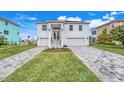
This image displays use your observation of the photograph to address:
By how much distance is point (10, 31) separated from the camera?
3722 centimetres

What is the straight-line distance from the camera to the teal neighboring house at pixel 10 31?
3422cm

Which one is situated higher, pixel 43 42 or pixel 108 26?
pixel 108 26

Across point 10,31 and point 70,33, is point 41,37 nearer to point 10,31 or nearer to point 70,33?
point 70,33

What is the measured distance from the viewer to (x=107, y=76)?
297 inches

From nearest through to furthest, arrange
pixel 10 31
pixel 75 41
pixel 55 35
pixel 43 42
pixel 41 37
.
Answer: pixel 55 35 < pixel 41 37 < pixel 43 42 < pixel 75 41 < pixel 10 31

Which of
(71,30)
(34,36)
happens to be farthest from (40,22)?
(71,30)

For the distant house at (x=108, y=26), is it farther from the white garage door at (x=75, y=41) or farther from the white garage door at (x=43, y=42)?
the white garage door at (x=43, y=42)

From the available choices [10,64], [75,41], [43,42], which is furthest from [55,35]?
[10,64]

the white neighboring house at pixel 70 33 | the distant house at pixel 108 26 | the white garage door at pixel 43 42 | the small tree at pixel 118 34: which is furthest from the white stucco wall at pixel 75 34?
the distant house at pixel 108 26

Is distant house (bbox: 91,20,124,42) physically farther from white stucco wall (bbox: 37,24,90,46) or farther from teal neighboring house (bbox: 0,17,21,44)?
teal neighboring house (bbox: 0,17,21,44)

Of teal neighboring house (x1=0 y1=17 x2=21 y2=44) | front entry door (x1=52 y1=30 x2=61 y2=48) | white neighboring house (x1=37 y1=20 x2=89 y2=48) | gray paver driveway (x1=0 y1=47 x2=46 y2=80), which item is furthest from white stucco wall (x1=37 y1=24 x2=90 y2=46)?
gray paver driveway (x1=0 y1=47 x2=46 y2=80)
